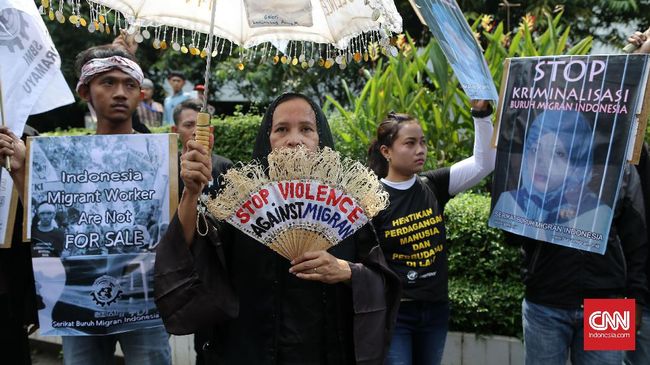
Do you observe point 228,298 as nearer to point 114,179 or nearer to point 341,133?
point 114,179

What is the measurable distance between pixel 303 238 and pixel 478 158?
1.79m

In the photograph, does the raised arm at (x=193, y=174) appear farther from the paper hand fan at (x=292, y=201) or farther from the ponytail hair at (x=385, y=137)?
the ponytail hair at (x=385, y=137)

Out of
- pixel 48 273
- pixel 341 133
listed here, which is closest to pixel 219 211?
pixel 48 273

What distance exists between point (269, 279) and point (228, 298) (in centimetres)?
18

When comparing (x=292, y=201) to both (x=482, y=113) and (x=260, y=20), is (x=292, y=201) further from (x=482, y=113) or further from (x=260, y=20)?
(x=482, y=113)

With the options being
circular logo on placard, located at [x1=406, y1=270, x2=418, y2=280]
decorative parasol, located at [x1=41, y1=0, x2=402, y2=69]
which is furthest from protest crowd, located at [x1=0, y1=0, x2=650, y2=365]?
decorative parasol, located at [x1=41, y1=0, x2=402, y2=69]

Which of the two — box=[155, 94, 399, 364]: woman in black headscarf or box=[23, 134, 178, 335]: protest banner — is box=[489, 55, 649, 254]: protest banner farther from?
box=[23, 134, 178, 335]: protest banner

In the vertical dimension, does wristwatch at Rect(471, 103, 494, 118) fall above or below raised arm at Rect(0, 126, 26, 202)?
above

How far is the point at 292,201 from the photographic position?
8.15ft

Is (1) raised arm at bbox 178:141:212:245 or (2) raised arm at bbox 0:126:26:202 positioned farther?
(2) raised arm at bbox 0:126:26:202

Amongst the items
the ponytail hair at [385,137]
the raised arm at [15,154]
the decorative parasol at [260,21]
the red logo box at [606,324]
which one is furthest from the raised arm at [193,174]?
the red logo box at [606,324]

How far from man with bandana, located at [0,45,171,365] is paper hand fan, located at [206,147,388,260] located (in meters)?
1.11

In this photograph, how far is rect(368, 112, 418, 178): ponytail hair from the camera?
13.4 feet

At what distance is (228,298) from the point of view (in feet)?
8.35
